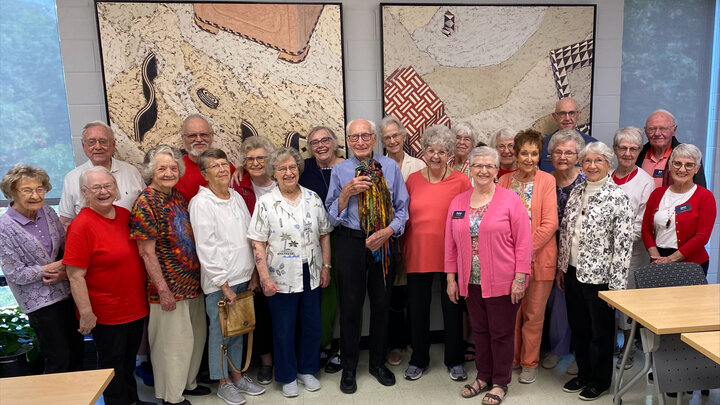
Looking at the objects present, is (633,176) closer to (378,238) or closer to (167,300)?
(378,238)

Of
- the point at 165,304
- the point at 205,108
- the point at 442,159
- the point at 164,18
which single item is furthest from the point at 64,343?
the point at 442,159

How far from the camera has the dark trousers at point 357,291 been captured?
2990 mm

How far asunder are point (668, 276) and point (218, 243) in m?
2.66

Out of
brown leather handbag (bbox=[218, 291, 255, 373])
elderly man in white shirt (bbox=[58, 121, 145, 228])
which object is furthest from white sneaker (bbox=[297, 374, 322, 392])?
elderly man in white shirt (bbox=[58, 121, 145, 228])

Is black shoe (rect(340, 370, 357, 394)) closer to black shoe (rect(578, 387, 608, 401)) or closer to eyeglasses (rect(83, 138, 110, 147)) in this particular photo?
black shoe (rect(578, 387, 608, 401))

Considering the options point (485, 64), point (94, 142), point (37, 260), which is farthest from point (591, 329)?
point (94, 142)

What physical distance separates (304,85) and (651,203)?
2623 mm

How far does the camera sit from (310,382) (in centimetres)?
321

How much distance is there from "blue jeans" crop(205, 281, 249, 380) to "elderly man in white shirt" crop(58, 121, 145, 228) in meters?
0.88

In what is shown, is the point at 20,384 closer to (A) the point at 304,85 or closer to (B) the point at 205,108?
(B) the point at 205,108

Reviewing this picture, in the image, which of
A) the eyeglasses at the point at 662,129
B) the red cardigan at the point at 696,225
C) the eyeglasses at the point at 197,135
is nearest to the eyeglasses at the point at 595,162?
the red cardigan at the point at 696,225

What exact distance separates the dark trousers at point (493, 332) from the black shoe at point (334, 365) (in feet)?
3.40

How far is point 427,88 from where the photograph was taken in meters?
3.72

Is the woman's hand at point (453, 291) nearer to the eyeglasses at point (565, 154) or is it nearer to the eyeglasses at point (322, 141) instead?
the eyeglasses at point (565, 154)
